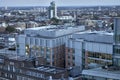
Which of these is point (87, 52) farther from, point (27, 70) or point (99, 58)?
point (27, 70)

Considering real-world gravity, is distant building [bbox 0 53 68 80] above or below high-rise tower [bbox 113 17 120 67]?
below

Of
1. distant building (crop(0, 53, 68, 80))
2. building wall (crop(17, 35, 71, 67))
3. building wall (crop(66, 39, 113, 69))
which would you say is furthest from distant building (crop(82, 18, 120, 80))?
building wall (crop(17, 35, 71, 67))

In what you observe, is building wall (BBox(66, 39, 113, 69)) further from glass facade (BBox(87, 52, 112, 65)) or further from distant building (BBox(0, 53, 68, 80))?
distant building (BBox(0, 53, 68, 80))

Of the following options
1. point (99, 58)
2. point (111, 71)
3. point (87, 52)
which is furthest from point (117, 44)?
point (87, 52)

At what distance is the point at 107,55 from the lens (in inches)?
1484

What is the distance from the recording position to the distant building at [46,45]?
143 feet

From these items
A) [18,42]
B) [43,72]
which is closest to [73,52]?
[18,42]

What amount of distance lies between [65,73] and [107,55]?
27.9ft

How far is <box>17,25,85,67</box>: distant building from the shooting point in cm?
4369

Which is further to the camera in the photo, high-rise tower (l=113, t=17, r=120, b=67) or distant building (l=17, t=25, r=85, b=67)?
distant building (l=17, t=25, r=85, b=67)

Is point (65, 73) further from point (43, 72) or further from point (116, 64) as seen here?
point (116, 64)

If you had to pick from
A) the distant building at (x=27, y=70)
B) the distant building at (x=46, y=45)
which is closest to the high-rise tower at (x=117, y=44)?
the distant building at (x=27, y=70)

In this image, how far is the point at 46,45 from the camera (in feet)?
144

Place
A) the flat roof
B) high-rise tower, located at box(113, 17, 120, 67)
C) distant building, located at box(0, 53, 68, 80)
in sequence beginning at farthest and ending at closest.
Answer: distant building, located at box(0, 53, 68, 80), high-rise tower, located at box(113, 17, 120, 67), the flat roof
